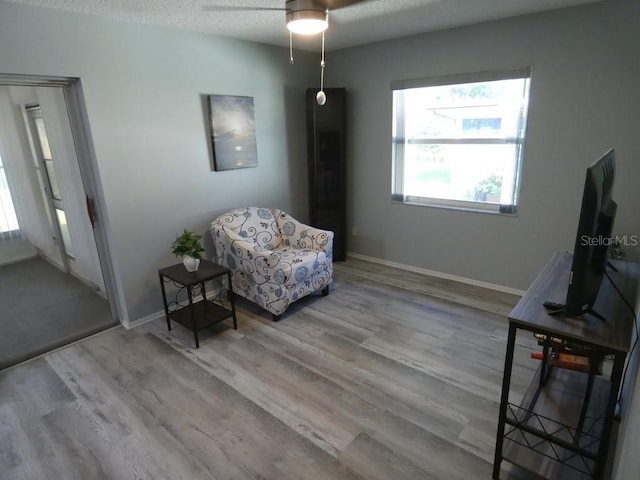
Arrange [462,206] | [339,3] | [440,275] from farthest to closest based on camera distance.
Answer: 1. [440,275]
2. [462,206]
3. [339,3]

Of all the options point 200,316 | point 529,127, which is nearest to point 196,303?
point 200,316

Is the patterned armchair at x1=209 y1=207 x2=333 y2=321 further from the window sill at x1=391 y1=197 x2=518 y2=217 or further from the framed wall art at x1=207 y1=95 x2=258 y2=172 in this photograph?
the window sill at x1=391 y1=197 x2=518 y2=217

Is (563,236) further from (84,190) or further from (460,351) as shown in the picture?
(84,190)

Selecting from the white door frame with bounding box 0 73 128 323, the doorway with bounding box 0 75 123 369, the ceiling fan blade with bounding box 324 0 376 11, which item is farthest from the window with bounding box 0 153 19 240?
the ceiling fan blade with bounding box 324 0 376 11

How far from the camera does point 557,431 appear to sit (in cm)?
157

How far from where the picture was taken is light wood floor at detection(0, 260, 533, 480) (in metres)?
1.87

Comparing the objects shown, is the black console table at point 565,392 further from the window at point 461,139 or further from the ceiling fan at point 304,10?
the ceiling fan at point 304,10

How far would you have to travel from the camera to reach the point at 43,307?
3.35m

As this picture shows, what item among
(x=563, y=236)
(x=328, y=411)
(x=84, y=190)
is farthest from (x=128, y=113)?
(x=563, y=236)

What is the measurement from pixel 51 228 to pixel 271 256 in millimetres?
2168

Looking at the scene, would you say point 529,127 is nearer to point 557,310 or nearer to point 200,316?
point 557,310

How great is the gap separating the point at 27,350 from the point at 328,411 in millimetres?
2346

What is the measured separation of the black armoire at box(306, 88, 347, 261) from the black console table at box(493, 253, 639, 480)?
9.11 ft

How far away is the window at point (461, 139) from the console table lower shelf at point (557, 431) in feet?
6.73
